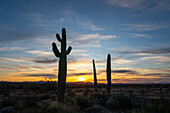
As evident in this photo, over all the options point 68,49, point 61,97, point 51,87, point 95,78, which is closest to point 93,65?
point 95,78

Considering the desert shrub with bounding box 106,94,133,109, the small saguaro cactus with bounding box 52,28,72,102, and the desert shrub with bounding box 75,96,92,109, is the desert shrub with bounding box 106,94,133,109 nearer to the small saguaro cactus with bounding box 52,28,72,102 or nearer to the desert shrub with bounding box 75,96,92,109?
the desert shrub with bounding box 75,96,92,109

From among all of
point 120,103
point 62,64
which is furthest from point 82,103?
point 62,64

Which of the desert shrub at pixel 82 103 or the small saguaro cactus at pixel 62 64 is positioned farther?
the small saguaro cactus at pixel 62 64

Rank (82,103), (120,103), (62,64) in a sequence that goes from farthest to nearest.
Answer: (62,64), (82,103), (120,103)

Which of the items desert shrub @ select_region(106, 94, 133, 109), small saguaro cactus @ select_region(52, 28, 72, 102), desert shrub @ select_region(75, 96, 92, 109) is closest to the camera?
desert shrub @ select_region(106, 94, 133, 109)

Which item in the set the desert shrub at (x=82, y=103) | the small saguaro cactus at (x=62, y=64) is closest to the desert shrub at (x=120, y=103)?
the desert shrub at (x=82, y=103)

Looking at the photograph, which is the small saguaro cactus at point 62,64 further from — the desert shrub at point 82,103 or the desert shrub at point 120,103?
the desert shrub at point 120,103

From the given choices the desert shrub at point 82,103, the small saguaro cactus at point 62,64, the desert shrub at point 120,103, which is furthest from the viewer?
the small saguaro cactus at point 62,64

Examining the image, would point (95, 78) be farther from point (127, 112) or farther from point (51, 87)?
point (127, 112)

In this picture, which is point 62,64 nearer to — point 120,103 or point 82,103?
point 82,103

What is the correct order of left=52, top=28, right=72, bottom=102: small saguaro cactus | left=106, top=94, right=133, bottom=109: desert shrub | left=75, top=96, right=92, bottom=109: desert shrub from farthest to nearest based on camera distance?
1. left=52, top=28, right=72, bottom=102: small saguaro cactus
2. left=75, top=96, right=92, bottom=109: desert shrub
3. left=106, top=94, right=133, bottom=109: desert shrub

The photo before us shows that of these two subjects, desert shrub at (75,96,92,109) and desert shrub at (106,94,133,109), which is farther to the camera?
desert shrub at (75,96,92,109)

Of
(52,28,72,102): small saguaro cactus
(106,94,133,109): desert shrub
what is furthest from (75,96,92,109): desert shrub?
(106,94,133,109): desert shrub

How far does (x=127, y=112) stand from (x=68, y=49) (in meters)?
6.99
